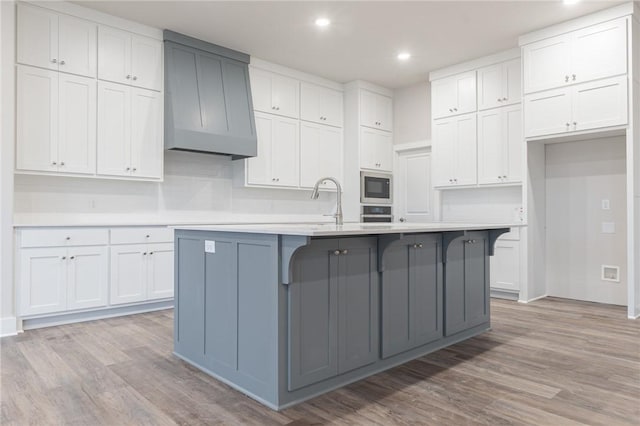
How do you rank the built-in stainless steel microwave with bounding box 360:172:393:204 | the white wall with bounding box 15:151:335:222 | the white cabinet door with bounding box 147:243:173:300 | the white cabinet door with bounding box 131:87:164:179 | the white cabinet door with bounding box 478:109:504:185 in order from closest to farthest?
the white wall with bounding box 15:151:335:222, the white cabinet door with bounding box 147:243:173:300, the white cabinet door with bounding box 131:87:164:179, the white cabinet door with bounding box 478:109:504:185, the built-in stainless steel microwave with bounding box 360:172:393:204

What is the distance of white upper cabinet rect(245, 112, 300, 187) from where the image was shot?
5.48 meters

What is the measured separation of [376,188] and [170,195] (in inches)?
118

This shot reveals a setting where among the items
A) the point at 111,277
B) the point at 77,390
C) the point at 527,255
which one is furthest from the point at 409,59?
the point at 77,390

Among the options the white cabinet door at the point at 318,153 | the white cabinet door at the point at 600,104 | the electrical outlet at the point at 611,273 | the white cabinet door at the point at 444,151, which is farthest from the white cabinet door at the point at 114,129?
the electrical outlet at the point at 611,273

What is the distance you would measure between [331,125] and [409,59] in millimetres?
1456

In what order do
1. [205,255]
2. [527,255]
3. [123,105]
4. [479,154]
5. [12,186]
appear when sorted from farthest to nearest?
1. [479,154]
2. [527,255]
3. [123,105]
4. [12,186]
5. [205,255]

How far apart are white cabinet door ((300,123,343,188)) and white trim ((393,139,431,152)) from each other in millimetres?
957

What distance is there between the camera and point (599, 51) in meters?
4.19

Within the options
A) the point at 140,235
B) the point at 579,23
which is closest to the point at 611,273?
the point at 579,23

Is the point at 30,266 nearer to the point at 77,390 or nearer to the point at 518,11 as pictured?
the point at 77,390

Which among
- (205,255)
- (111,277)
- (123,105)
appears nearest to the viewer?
(205,255)

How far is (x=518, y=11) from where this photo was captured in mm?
4191

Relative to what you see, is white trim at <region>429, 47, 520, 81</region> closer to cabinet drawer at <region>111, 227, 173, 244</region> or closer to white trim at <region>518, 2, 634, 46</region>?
white trim at <region>518, 2, 634, 46</region>

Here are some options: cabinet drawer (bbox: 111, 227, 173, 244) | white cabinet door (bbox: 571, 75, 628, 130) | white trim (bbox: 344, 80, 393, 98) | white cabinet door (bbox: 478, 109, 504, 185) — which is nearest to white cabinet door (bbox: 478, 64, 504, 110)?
white cabinet door (bbox: 478, 109, 504, 185)
